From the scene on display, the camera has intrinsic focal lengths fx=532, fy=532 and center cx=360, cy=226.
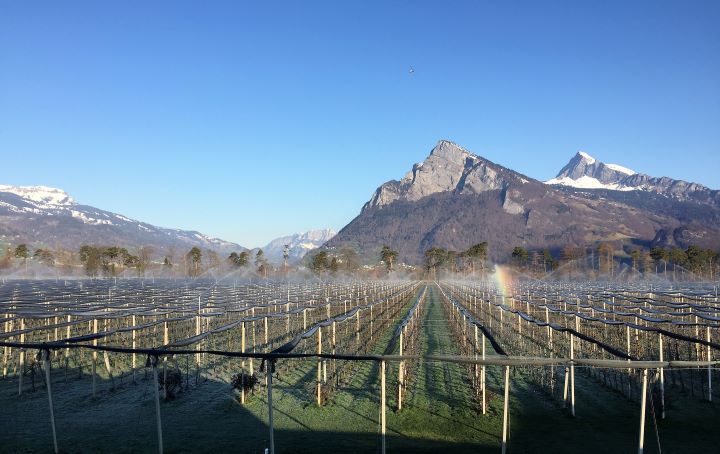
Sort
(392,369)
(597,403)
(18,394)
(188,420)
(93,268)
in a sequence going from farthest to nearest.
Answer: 1. (93,268)
2. (392,369)
3. (18,394)
4. (597,403)
5. (188,420)

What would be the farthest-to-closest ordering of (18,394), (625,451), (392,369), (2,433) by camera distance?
(392,369)
(18,394)
(2,433)
(625,451)

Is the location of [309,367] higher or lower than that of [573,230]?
lower

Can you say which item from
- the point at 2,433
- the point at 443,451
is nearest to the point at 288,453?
the point at 443,451

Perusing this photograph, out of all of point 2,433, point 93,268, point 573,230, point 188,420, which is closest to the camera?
point 2,433

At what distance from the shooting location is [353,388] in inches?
607

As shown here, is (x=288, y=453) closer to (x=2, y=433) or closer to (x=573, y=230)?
(x=2, y=433)

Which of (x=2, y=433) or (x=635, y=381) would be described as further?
(x=635, y=381)

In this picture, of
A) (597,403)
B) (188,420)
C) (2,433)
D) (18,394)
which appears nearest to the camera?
(2,433)

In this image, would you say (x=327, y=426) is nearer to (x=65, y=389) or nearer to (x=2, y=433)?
(x=2, y=433)

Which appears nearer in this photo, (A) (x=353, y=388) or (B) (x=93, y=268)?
(A) (x=353, y=388)

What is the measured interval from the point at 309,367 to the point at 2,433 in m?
9.23

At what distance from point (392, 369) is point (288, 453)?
783 cm

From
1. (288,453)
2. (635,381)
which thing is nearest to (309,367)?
(288,453)

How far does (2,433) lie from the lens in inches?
452
